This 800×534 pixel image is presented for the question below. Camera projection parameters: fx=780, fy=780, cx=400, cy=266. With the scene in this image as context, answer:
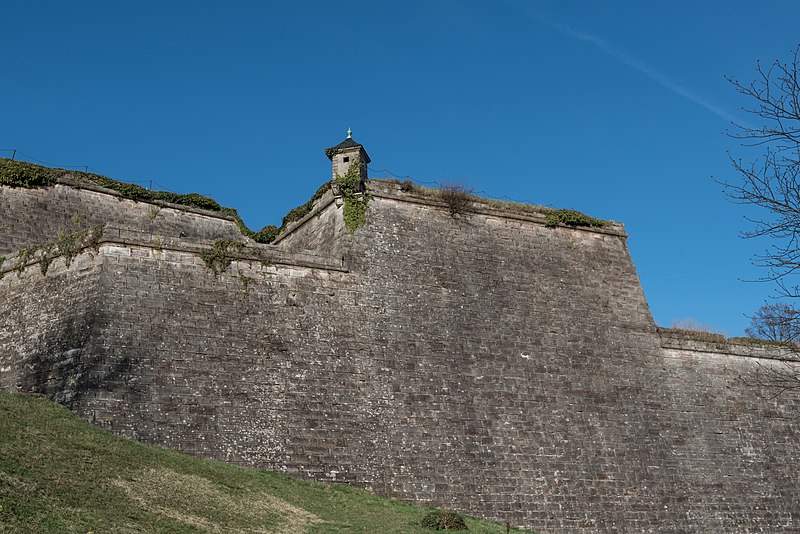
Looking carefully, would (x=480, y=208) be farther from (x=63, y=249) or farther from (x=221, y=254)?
(x=63, y=249)

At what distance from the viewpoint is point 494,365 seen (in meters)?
21.3

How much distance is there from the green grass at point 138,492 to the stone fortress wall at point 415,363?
1.08 m

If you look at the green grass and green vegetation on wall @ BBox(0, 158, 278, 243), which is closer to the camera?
the green grass

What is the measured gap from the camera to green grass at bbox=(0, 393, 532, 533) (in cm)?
1115

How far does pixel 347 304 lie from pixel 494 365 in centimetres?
442

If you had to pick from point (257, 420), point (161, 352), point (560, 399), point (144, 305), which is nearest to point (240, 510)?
point (257, 420)

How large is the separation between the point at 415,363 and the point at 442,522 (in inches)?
215

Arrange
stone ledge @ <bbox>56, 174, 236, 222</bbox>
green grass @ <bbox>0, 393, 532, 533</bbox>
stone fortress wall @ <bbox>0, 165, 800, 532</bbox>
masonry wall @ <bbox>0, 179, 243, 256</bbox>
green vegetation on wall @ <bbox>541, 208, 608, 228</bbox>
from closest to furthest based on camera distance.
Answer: green grass @ <bbox>0, 393, 532, 533</bbox>
stone fortress wall @ <bbox>0, 165, 800, 532</bbox>
masonry wall @ <bbox>0, 179, 243, 256</bbox>
stone ledge @ <bbox>56, 174, 236, 222</bbox>
green vegetation on wall @ <bbox>541, 208, 608, 228</bbox>

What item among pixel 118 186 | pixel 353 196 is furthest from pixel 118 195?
pixel 353 196

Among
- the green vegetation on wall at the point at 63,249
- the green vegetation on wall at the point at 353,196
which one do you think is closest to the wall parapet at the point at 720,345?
the green vegetation on wall at the point at 353,196

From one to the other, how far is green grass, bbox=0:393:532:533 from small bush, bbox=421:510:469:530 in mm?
383

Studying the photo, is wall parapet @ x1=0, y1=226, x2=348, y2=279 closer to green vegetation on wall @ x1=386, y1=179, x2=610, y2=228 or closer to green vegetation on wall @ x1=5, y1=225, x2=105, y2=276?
green vegetation on wall @ x1=5, y1=225, x2=105, y2=276

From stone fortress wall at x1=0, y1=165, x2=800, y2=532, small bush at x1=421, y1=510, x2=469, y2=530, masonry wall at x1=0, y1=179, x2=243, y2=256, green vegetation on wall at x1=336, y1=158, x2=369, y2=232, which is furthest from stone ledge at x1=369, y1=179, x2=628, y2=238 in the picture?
small bush at x1=421, y1=510, x2=469, y2=530

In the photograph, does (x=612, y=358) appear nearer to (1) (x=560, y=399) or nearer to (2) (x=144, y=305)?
(1) (x=560, y=399)
